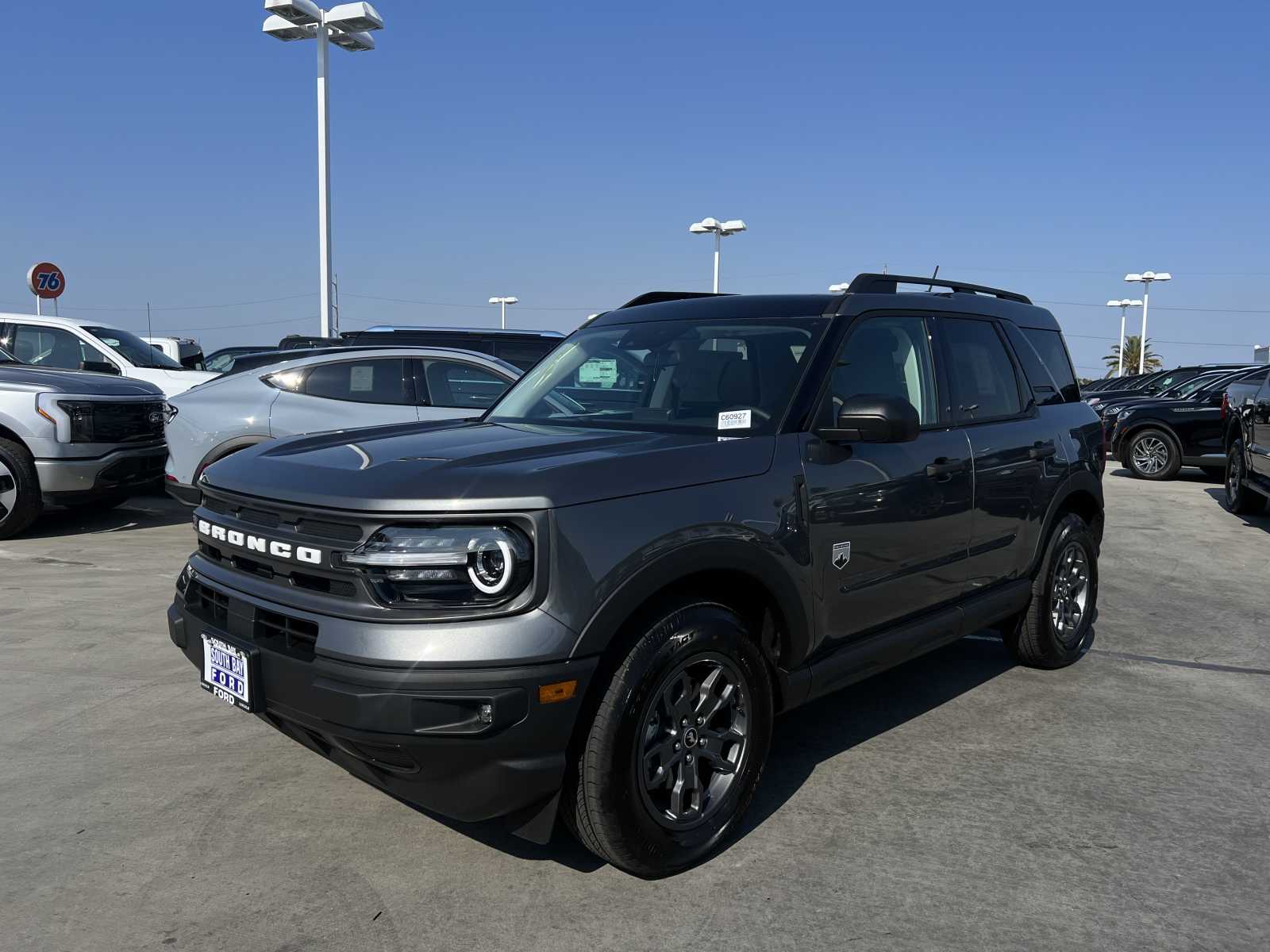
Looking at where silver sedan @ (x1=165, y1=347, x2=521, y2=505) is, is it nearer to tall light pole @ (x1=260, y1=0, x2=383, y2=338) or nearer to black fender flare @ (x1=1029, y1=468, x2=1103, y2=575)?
black fender flare @ (x1=1029, y1=468, x2=1103, y2=575)

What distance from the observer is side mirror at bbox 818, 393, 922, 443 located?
11.5ft

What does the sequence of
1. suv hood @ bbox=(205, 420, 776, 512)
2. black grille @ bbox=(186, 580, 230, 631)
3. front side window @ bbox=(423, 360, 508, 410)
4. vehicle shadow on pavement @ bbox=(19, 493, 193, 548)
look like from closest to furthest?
suv hood @ bbox=(205, 420, 776, 512), black grille @ bbox=(186, 580, 230, 631), front side window @ bbox=(423, 360, 508, 410), vehicle shadow on pavement @ bbox=(19, 493, 193, 548)

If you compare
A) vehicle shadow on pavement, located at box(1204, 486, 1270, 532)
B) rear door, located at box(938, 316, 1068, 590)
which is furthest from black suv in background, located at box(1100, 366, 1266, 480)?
rear door, located at box(938, 316, 1068, 590)

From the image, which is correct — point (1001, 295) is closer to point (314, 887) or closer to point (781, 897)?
point (781, 897)

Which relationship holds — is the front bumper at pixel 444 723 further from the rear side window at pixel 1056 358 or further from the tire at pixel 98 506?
the tire at pixel 98 506

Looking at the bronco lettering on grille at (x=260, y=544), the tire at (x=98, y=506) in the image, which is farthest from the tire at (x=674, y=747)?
the tire at (x=98, y=506)

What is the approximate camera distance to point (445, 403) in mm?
8992

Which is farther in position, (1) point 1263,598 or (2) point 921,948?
(1) point 1263,598

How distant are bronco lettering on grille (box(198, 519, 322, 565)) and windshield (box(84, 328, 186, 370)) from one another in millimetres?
9505

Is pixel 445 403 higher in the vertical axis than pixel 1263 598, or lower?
higher

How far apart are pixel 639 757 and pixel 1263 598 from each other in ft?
20.5

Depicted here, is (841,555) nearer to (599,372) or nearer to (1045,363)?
(599,372)

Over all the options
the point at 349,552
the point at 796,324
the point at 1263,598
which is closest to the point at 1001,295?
→ the point at 796,324

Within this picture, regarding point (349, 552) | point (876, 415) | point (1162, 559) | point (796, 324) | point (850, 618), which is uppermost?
→ point (796, 324)
